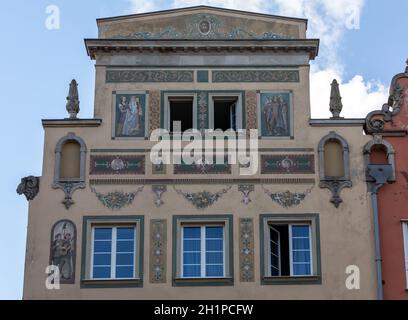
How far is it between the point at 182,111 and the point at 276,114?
2590 millimetres

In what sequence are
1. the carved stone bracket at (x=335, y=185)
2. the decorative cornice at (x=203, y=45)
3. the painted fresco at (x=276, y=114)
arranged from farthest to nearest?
the decorative cornice at (x=203, y=45) → the painted fresco at (x=276, y=114) → the carved stone bracket at (x=335, y=185)

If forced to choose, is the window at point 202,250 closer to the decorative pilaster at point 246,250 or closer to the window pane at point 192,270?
the window pane at point 192,270

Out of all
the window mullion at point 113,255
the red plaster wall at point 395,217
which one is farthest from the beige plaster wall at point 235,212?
the window mullion at point 113,255

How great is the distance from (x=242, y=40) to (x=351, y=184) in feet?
16.3

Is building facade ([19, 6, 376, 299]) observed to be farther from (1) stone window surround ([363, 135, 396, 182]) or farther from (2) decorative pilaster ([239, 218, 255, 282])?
(1) stone window surround ([363, 135, 396, 182])

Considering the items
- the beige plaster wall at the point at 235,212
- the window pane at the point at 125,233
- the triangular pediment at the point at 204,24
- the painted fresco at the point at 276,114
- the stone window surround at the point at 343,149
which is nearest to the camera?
the beige plaster wall at the point at 235,212

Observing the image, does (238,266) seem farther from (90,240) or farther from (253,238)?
(90,240)

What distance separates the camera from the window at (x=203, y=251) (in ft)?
97.7

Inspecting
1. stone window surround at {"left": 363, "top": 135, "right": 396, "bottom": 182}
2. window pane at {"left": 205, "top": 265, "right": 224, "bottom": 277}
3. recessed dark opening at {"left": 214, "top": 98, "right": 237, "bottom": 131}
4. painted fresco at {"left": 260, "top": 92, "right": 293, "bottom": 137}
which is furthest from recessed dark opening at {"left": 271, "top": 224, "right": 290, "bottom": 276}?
recessed dark opening at {"left": 214, "top": 98, "right": 237, "bottom": 131}

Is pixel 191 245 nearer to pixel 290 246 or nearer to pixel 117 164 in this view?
pixel 290 246

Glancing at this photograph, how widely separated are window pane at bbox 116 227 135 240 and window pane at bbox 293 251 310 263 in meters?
4.22

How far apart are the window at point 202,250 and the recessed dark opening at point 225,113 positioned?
285 cm

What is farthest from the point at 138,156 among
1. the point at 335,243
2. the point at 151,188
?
the point at 335,243

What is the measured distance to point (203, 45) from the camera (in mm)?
31828
